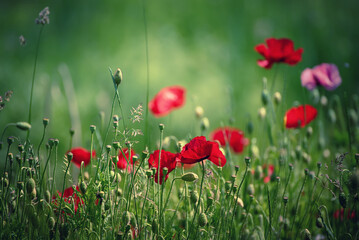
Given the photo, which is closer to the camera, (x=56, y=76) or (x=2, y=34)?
(x=56, y=76)

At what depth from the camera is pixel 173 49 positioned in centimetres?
273

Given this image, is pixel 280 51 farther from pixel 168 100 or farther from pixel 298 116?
pixel 168 100

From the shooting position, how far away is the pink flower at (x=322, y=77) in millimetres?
1165

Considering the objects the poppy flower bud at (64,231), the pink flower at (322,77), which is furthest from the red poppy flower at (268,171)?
the poppy flower bud at (64,231)

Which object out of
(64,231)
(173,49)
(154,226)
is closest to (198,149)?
(154,226)

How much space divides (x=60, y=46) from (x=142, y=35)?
0.51m

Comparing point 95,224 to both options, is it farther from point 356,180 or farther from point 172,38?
point 172,38

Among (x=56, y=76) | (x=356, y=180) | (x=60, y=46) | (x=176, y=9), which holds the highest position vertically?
(x=176, y=9)

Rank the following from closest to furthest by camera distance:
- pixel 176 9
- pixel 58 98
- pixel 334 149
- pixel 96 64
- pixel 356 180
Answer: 1. pixel 356 180
2. pixel 334 149
3. pixel 58 98
4. pixel 96 64
5. pixel 176 9

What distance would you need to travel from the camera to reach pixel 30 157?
0.88 metres

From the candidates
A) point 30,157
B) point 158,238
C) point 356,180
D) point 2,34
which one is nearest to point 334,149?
point 356,180

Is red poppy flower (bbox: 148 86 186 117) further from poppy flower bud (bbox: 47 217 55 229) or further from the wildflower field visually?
poppy flower bud (bbox: 47 217 55 229)

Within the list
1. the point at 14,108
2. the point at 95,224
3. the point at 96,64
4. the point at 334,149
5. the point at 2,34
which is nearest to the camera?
the point at 95,224

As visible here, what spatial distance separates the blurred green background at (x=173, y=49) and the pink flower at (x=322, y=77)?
0.87 m
